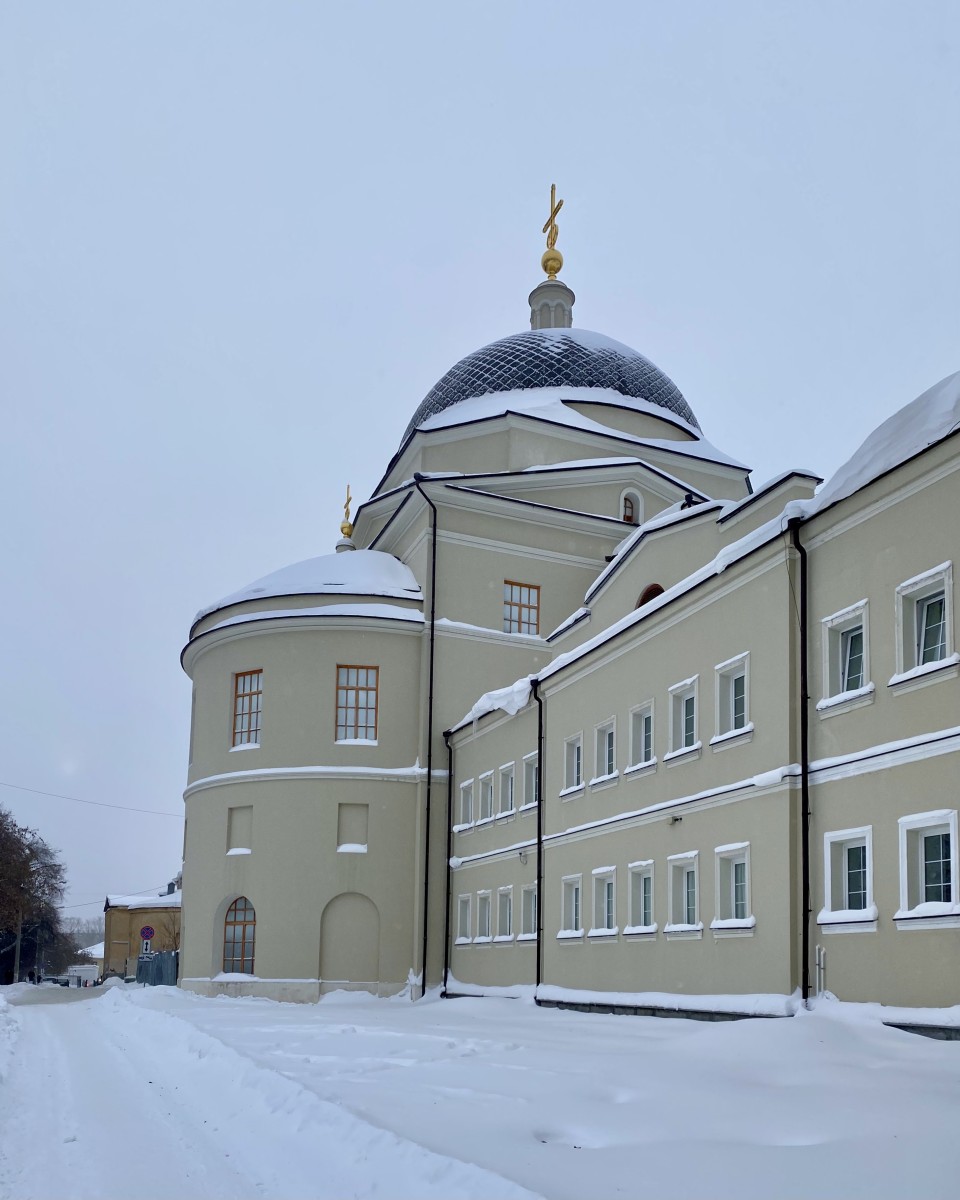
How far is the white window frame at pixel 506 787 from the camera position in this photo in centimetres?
2972


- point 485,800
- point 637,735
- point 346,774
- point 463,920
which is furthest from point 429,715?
point 637,735

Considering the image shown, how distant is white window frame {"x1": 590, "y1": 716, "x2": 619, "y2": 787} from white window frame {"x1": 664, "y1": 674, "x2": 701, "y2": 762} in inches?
97.0

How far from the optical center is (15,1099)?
1284 cm

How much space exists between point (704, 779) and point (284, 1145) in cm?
1227

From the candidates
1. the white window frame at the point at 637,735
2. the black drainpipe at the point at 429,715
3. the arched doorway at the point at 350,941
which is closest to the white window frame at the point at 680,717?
the white window frame at the point at 637,735

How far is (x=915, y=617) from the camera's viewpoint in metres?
15.9

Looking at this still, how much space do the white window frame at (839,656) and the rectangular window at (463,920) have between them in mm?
16945

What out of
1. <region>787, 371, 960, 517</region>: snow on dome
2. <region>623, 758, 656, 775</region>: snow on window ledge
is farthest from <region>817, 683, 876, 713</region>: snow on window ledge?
<region>623, 758, 656, 775</region>: snow on window ledge

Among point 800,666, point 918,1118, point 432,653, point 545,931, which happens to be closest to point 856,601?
point 800,666

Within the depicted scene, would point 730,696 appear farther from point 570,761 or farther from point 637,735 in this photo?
point 570,761

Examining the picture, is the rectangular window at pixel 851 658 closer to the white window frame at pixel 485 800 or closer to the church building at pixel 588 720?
the church building at pixel 588 720

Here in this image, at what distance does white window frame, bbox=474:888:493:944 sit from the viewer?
30609mm

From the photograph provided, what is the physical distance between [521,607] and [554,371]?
397 inches

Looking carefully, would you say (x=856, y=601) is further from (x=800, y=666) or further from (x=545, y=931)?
(x=545, y=931)
